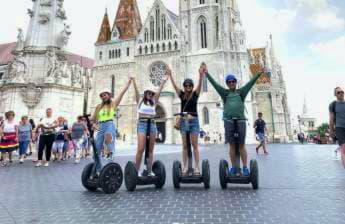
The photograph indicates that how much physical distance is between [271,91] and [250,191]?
38619mm

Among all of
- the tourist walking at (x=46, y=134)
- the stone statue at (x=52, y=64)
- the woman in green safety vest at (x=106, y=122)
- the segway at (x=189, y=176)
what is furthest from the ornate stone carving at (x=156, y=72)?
the segway at (x=189, y=176)

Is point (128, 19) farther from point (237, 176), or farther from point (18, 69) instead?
point (237, 176)

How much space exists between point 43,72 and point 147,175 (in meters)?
8.51

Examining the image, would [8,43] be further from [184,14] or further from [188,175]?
[188,175]

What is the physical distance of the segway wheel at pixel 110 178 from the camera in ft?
12.5

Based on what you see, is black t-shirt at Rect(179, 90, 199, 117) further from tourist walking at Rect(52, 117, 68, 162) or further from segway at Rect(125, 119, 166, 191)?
tourist walking at Rect(52, 117, 68, 162)

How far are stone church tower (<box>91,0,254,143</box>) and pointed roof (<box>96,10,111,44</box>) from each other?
913 millimetres

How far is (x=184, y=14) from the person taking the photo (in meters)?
33.3

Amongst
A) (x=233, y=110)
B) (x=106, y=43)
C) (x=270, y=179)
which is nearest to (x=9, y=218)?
(x=233, y=110)

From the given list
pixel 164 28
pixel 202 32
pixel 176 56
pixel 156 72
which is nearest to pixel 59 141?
pixel 176 56

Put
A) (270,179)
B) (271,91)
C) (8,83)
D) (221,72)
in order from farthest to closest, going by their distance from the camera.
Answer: (271,91)
(221,72)
(8,83)
(270,179)

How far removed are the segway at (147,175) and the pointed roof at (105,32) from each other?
3602cm

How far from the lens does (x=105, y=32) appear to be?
38312 millimetres

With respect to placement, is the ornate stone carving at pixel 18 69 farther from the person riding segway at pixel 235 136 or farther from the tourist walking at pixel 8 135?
the person riding segway at pixel 235 136
